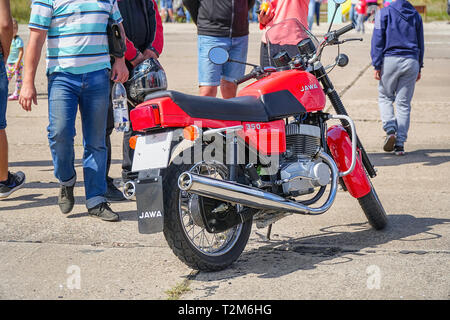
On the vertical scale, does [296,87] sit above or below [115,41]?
below

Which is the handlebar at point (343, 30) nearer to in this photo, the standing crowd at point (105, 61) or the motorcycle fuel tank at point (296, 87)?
the motorcycle fuel tank at point (296, 87)

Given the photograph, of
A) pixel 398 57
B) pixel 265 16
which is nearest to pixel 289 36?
pixel 265 16

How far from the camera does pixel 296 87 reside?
4.39m

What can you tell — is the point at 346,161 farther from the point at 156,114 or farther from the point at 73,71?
the point at 73,71

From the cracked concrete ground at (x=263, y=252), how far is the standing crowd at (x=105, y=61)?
12.2 inches

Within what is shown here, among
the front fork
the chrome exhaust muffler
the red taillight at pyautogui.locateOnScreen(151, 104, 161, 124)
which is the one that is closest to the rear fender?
the front fork

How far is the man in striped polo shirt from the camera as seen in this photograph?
16.3 ft

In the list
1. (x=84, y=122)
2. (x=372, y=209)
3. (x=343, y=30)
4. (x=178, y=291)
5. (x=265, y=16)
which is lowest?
(x=178, y=291)

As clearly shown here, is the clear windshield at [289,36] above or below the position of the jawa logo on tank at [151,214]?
above

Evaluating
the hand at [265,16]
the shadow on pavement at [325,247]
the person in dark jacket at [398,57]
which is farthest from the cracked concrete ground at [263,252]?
the hand at [265,16]

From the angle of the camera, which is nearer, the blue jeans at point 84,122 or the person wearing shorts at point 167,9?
the blue jeans at point 84,122

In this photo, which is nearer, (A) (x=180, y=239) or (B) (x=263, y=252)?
(A) (x=180, y=239)

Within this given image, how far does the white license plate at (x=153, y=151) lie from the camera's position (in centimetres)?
379

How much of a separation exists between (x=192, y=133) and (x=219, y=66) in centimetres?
312
